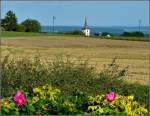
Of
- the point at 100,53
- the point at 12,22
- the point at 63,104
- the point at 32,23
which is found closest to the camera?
the point at 63,104

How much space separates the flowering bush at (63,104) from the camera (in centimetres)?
461

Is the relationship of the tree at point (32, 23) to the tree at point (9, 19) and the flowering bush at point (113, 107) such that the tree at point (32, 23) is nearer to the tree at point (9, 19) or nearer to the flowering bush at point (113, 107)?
the tree at point (9, 19)

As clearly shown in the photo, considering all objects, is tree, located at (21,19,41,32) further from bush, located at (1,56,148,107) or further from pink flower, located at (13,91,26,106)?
pink flower, located at (13,91,26,106)

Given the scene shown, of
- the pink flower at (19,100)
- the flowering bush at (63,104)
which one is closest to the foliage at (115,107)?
the flowering bush at (63,104)

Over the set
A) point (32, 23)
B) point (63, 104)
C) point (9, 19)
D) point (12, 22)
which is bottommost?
point (63, 104)

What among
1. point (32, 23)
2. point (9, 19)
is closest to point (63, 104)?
point (9, 19)

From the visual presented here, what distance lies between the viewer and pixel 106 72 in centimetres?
616

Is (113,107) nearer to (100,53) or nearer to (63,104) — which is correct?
(63,104)

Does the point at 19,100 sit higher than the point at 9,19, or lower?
lower

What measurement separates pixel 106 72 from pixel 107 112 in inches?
63.4

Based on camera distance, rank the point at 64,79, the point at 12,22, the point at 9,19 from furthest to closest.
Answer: the point at 12,22 < the point at 9,19 < the point at 64,79

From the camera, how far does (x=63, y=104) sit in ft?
16.0

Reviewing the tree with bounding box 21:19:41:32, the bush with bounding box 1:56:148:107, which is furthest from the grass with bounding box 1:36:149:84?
the bush with bounding box 1:56:148:107

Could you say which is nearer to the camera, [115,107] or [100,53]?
[115,107]
